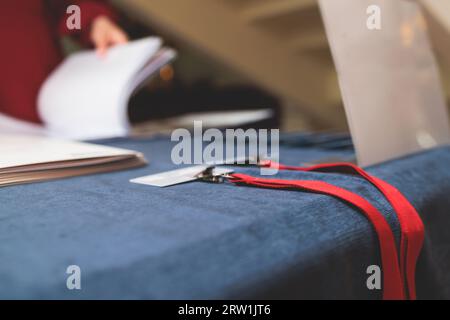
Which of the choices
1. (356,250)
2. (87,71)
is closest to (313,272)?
(356,250)

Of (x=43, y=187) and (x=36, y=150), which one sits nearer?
(x=43, y=187)

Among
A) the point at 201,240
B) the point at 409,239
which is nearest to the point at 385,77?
the point at 409,239

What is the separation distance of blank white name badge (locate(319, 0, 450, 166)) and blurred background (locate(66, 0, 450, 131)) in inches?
39.6

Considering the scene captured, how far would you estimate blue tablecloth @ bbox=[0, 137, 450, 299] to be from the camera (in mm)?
282

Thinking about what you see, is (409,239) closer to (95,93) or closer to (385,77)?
(385,77)

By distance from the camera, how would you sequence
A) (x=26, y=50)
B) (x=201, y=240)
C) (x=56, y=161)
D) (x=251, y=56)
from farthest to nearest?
(x=251, y=56)
(x=26, y=50)
(x=56, y=161)
(x=201, y=240)

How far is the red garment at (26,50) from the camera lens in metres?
1.38

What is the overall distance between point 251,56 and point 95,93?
132 centimetres

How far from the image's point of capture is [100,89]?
3.54 ft

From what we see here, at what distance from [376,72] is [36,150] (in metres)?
0.50

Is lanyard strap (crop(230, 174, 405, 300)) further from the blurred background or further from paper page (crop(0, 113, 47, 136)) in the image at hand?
the blurred background

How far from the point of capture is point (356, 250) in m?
0.39

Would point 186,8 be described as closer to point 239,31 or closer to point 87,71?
point 239,31

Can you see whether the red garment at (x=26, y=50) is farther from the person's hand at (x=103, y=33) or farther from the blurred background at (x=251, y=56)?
the blurred background at (x=251, y=56)
